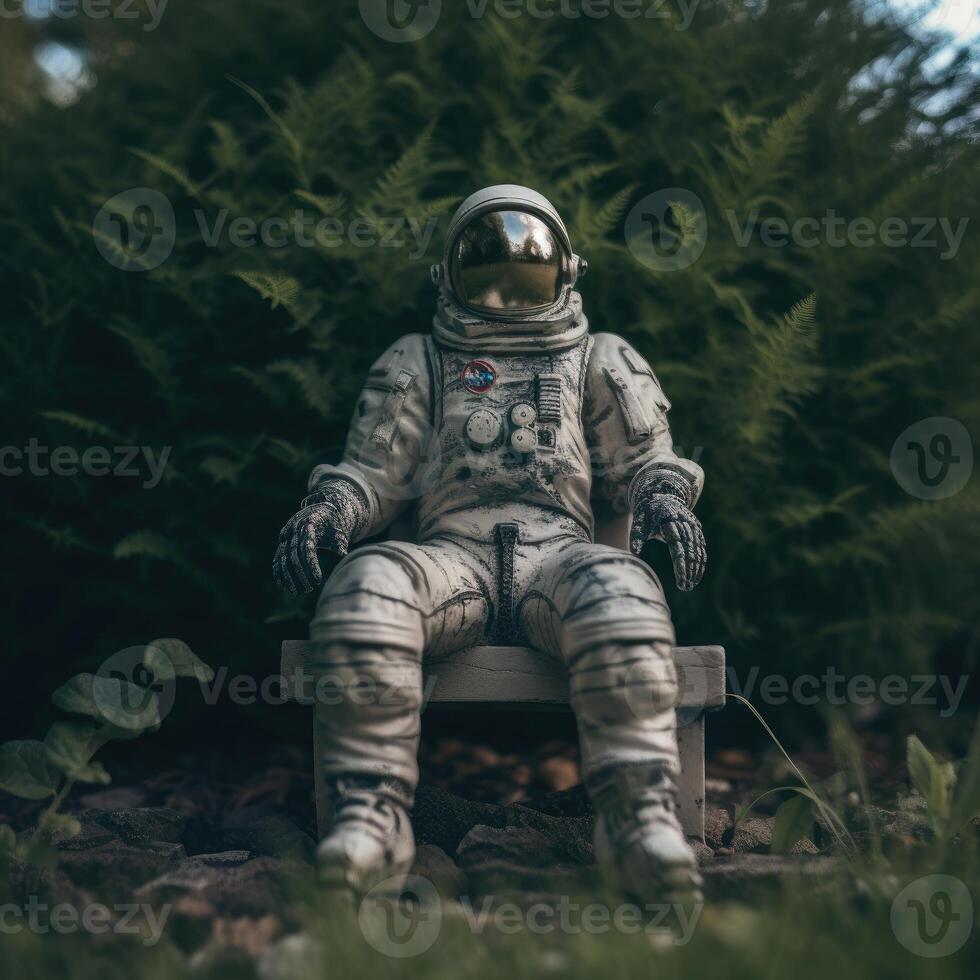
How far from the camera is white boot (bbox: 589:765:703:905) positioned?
6.93 ft

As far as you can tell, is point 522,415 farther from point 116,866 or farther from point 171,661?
point 116,866

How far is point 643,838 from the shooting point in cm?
217

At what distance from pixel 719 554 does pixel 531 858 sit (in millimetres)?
1546

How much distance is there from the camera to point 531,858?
2.58 meters

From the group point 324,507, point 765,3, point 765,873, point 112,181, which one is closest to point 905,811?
point 765,873

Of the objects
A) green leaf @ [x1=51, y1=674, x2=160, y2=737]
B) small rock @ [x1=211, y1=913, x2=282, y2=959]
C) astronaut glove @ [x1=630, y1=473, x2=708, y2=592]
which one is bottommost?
small rock @ [x1=211, y1=913, x2=282, y2=959]

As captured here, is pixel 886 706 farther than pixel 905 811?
Yes

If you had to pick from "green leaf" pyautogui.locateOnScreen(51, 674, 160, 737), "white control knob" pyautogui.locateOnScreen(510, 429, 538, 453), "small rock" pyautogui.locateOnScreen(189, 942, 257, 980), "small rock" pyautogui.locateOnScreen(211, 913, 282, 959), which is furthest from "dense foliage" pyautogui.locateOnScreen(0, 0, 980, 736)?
"small rock" pyautogui.locateOnScreen(189, 942, 257, 980)

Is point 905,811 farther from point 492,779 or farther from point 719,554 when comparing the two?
point 492,779

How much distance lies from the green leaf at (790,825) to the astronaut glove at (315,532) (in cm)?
140

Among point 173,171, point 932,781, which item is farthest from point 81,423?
point 932,781

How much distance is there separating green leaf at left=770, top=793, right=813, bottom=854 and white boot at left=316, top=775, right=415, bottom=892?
106 cm

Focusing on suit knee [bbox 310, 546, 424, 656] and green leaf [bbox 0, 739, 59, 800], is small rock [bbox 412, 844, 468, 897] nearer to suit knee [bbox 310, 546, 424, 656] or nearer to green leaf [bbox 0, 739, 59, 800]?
suit knee [bbox 310, 546, 424, 656]

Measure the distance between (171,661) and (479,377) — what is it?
→ 119 cm
